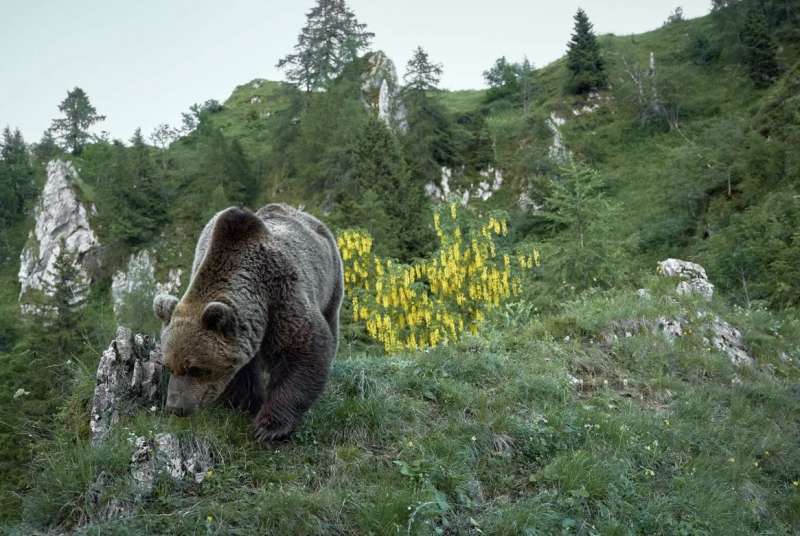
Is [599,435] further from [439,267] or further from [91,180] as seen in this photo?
[91,180]

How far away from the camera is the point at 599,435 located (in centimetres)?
561

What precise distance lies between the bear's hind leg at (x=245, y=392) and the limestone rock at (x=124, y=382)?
69 centimetres

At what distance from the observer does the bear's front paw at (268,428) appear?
14.7 feet

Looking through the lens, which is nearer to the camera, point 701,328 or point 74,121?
point 701,328

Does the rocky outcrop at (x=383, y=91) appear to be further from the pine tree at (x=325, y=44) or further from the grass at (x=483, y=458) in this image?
the grass at (x=483, y=458)

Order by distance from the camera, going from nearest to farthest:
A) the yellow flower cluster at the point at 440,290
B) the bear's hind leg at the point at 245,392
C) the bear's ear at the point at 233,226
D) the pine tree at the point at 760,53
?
the bear's ear at the point at 233,226
the bear's hind leg at the point at 245,392
the yellow flower cluster at the point at 440,290
the pine tree at the point at 760,53

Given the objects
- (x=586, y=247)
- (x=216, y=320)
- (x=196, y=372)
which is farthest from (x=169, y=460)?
(x=586, y=247)

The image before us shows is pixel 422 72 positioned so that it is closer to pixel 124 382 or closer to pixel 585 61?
pixel 585 61

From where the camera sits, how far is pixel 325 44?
61469mm

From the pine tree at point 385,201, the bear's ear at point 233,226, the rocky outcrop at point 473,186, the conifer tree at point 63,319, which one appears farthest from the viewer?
the rocky outcrop at point 473,186

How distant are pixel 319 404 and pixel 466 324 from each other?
38.7 feet

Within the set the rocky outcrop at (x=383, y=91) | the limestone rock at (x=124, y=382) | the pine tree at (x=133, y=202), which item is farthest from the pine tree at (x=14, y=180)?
the limestone rock at (x=124, y=382)

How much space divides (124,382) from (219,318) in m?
1.51

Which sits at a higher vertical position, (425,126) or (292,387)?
(425,126)
